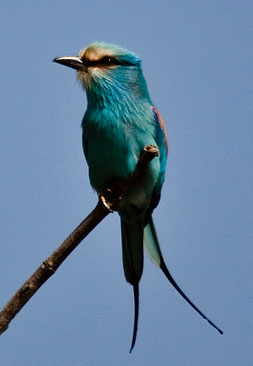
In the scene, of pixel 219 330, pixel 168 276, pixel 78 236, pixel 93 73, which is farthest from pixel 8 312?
pixel 93 73

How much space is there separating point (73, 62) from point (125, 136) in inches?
23.5

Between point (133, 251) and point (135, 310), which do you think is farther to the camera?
point (133, 251)

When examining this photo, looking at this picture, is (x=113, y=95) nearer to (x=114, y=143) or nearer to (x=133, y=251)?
(x=114, y=143)

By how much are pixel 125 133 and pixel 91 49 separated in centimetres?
60

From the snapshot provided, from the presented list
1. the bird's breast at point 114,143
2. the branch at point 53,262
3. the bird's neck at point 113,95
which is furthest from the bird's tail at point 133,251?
the branch at point 53,262

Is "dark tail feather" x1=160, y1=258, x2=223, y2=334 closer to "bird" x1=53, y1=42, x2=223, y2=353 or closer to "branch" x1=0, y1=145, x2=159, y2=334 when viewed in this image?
"bird" x1=53, y1=42, x2=223, y2=353

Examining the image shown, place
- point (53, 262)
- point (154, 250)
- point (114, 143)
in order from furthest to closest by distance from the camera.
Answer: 1. point (154, 250)
2. point (114, 143)
3. point (53, 262)

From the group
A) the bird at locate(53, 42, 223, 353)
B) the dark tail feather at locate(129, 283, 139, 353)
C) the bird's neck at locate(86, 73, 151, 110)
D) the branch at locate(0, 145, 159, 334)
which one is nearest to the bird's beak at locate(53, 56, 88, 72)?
the bird at locate(53, 42, 223, 353)

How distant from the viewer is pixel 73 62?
3.83 metres

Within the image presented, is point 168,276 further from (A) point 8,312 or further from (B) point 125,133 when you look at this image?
→ (A) point 8,312

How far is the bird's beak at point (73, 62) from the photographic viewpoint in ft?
12.5

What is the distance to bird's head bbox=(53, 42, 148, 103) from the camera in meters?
3.83

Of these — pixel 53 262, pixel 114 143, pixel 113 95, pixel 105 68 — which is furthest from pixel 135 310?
pixel 105 68

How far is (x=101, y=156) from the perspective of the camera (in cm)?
369
